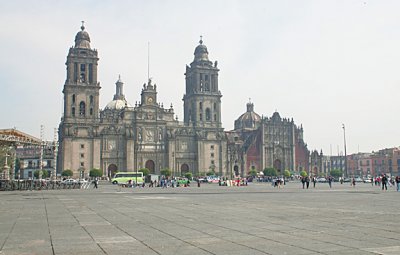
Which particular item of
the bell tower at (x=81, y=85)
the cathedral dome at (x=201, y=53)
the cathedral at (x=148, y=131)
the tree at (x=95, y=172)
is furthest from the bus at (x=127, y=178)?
the cathedral dome at (x=201, y=53)

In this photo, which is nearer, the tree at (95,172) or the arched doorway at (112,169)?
the tree at (95,172)

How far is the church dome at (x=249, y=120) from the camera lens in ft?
422

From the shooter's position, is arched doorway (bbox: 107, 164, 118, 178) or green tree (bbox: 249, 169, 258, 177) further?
green tree (bbox: 249, 169, 258, 177)

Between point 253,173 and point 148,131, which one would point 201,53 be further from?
point 253,173

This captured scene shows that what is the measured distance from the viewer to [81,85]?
8762 cm

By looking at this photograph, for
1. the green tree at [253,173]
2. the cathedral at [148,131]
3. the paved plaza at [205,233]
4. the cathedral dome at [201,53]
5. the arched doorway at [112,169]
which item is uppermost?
the cathedral dome at [201,53]

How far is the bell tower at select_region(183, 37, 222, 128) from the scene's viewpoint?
9788 cm

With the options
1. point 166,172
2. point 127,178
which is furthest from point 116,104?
point 127,178

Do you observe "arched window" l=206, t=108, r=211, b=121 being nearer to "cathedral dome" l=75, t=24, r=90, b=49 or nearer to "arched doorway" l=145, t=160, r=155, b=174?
"arched doorway" l=145, t=160, r=155, b=174

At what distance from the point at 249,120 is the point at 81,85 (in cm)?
5573

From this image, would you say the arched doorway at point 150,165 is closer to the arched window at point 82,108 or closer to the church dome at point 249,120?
the arched window at point 82,108

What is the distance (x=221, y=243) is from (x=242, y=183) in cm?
5524

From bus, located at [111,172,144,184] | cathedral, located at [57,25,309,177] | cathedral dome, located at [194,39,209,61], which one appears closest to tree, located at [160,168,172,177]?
cathedral, located at [57,25,309,177]

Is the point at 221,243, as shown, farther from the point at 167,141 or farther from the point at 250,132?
the point at 250,132
